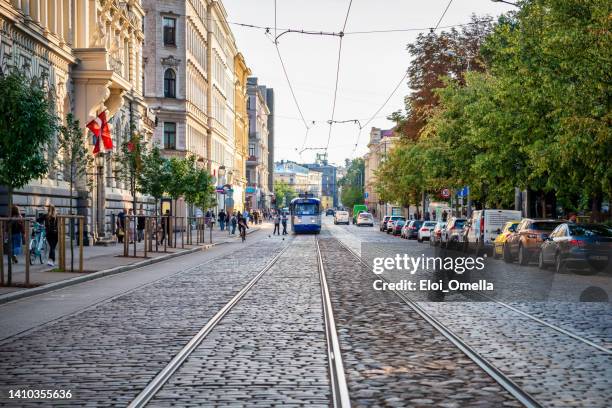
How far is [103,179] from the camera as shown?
44562mm

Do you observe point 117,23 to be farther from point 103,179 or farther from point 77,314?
point 77,314

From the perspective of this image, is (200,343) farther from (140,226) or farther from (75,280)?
(140,226)

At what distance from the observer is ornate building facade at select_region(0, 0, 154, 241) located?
33094mm

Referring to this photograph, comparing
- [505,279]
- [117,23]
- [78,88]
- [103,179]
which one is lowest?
[505,279]

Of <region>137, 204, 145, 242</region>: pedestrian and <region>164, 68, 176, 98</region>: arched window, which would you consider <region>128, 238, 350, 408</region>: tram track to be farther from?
<region>164, 68, 176, 98</region>: arched window

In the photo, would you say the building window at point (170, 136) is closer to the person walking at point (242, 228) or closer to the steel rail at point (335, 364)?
the person walking at point (242, 228)

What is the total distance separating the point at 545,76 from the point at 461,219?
54.7 feet

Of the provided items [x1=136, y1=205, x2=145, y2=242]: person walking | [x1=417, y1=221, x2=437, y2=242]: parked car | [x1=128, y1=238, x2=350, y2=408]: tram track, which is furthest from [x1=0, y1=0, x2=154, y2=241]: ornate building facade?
[x1=128, y1=238, x2=350, y2=408]: tram track

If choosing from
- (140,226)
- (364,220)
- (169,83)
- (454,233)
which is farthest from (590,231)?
(364,220)

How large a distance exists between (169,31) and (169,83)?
4.26 m

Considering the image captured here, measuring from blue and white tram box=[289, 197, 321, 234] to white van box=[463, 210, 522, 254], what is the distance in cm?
3193

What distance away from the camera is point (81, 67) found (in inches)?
1604

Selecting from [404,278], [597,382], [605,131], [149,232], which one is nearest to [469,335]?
[597,382]

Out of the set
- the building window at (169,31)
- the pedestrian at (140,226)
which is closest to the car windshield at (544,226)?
the pedestrian at (140,226)
